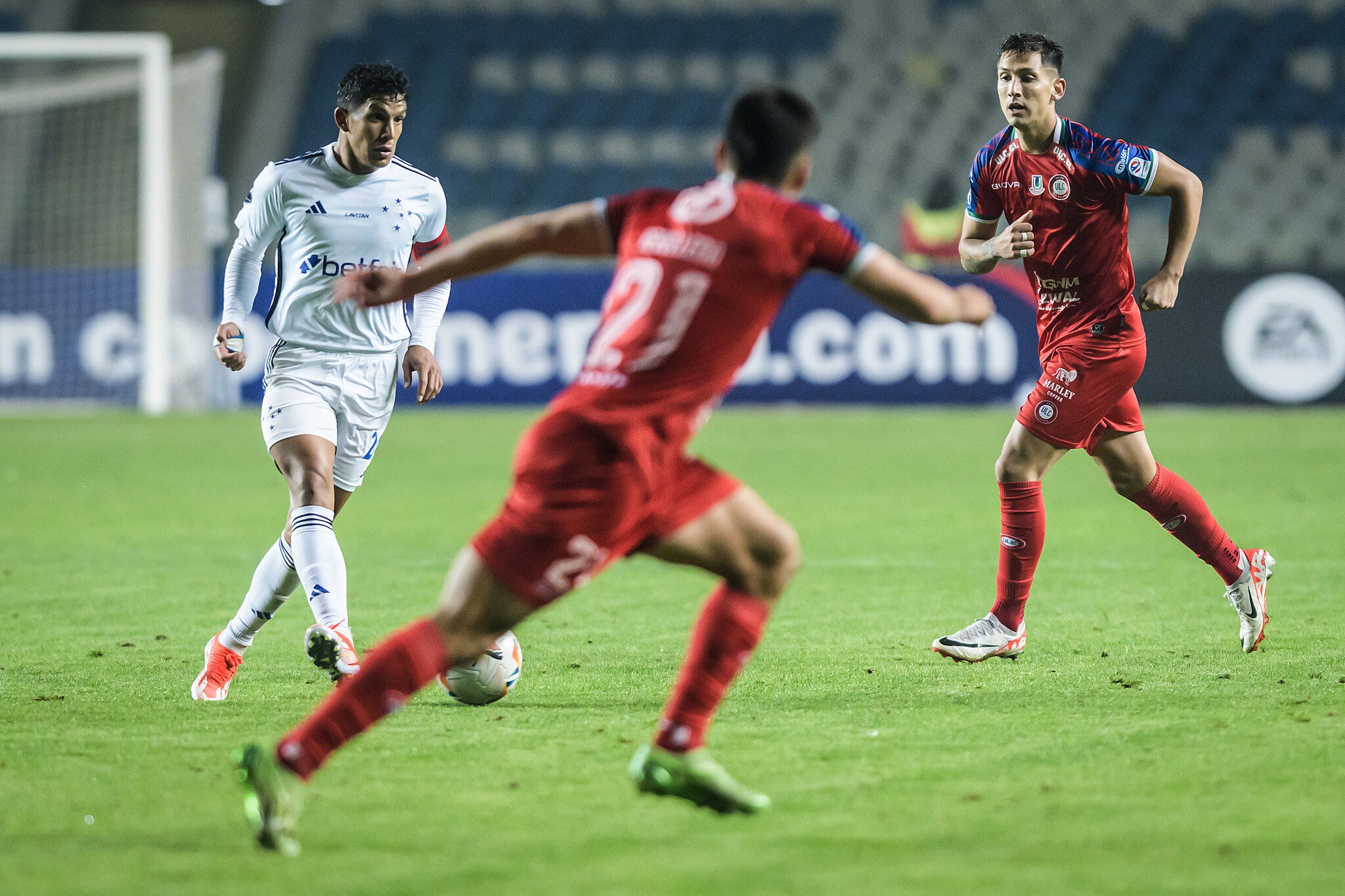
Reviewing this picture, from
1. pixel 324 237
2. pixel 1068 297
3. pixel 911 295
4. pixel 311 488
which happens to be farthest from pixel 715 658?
pixel 1068 297

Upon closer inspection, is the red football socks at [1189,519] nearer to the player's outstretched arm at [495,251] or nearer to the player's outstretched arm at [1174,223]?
the player's outstretched arm at [1174,223]

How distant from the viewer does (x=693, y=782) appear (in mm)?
3348

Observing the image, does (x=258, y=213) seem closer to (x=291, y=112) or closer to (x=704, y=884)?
(x=704, y=884)

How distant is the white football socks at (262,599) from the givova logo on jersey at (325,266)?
87 cm

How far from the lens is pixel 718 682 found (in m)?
3.46

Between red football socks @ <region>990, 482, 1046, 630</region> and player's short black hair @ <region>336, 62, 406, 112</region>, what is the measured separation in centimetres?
242

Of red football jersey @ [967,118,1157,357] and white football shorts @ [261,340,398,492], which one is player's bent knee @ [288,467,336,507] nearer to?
white football shorts @ [261,340,398,492]

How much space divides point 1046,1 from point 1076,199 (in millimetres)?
20480

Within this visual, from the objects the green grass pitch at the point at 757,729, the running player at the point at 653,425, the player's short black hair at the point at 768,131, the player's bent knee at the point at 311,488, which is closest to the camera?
the green grass pitch at the point at 757,729

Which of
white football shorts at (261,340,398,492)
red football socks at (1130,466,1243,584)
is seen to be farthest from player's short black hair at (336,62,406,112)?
red football socks at (1130,466,1243,584)

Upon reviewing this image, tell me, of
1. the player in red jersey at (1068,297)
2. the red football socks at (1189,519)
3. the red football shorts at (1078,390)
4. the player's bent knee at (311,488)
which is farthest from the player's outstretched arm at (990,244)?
the player's bent knee at (311,488)

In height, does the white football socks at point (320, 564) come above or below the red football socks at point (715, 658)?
below

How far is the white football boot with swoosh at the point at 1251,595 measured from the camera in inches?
209

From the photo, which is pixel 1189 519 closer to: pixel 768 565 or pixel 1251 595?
pixel 1251 595
